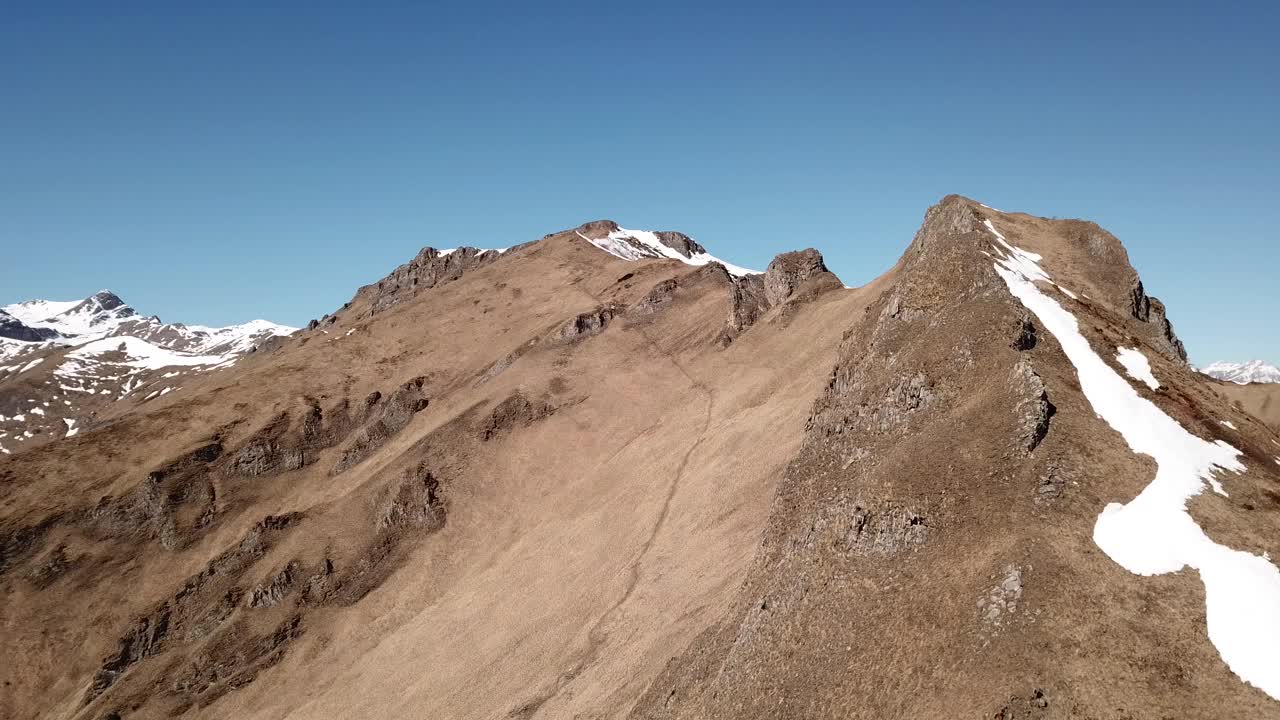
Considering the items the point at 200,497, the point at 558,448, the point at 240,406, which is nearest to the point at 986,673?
the point at 558,448

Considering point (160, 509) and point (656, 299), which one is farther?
point (656, 299)

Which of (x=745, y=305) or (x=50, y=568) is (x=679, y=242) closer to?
(x=745, y=305)

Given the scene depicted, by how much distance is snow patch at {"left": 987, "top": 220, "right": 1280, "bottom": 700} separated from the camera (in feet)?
83.6

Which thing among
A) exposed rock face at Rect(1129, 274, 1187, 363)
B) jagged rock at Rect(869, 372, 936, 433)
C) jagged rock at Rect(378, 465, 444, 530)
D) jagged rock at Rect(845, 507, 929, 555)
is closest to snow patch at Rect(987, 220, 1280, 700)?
jagged rock at Rect(845, 507, 929, 555)

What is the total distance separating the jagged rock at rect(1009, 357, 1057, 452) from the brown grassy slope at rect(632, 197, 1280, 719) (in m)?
0.09

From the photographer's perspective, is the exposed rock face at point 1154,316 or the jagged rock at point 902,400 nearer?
the jagged rock at point 902,400

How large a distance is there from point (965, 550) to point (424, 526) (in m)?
66.6

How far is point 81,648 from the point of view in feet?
266

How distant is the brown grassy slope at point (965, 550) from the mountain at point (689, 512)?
0.14 meters

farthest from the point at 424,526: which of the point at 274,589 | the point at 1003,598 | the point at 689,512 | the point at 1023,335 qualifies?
the point at 1003,598

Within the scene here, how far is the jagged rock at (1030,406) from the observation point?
33781 mm

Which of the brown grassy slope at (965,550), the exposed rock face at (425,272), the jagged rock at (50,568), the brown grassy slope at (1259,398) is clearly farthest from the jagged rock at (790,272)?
the jagged rock at (50,568)

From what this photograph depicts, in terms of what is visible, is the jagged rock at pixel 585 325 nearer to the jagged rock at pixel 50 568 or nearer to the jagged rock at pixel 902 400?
the jagged rock at pixel 50 568

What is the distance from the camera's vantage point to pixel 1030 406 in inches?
1366
